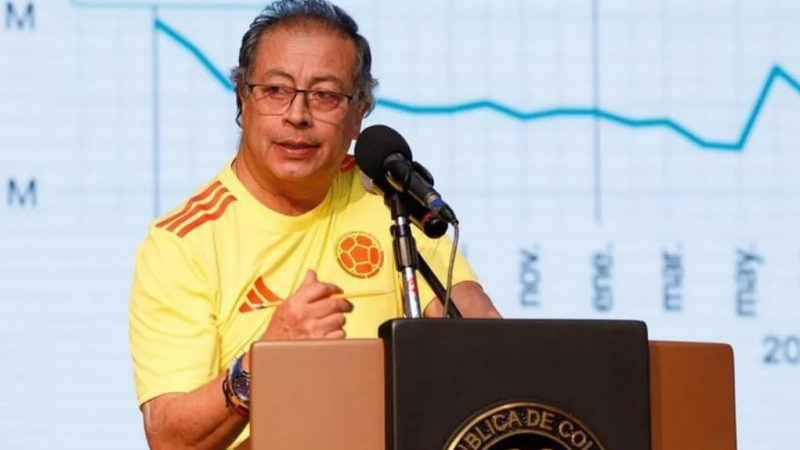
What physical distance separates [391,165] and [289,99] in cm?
39

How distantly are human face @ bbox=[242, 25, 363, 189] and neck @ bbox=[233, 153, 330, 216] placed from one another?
0.6 inches

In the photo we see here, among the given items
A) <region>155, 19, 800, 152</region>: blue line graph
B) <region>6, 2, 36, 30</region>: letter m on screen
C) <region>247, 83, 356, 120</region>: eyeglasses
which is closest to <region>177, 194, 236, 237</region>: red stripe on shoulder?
<region>247, 83, 356, 120</region>: eyeglasses

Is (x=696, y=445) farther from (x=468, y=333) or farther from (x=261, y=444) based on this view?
(x=261, y=444)

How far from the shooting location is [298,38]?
7.16 ft

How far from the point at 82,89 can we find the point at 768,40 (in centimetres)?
149

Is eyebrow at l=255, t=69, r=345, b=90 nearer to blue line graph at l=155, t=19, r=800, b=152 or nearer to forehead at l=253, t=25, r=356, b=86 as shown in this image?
forehead at l=253, t=25, r=356, b=86

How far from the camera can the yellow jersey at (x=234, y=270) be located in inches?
81.5

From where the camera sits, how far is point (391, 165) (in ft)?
5.92

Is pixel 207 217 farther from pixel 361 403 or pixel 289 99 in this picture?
pixel 361 403

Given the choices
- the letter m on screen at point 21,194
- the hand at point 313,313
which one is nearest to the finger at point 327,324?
the hand at point 313,313

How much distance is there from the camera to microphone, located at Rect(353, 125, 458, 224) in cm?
177

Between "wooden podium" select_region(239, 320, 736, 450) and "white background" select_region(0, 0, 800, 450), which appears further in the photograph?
"white background" select_region(0, 0, 800, 450)

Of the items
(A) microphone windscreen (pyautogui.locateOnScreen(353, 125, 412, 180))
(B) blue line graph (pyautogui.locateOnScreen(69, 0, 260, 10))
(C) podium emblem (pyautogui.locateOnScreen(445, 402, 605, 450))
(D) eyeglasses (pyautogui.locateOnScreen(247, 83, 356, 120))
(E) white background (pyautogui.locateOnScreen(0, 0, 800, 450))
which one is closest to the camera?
(C) podium emblem (pyautogui.locateOnScreen(445, 402, 605, 450))

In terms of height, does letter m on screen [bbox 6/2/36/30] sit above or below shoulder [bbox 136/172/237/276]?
Result: above
